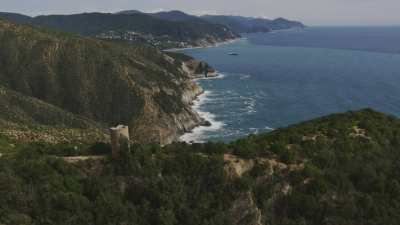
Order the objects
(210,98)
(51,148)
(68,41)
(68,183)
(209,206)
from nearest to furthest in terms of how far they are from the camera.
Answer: (68,183)
(209,206)
(51,148)
(68,41)
(210,98)

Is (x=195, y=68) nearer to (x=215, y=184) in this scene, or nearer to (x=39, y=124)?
(x=39, y=124)

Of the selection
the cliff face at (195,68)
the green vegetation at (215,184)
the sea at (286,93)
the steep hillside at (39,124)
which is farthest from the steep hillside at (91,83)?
the cliff face at (195,68)

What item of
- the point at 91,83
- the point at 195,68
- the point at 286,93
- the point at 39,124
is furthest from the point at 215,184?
the point at 195,68

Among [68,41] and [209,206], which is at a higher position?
[68,41]

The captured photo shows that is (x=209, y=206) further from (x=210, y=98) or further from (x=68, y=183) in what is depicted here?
(x=210, y=98)

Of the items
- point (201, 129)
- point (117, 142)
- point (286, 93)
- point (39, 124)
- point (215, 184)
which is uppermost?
point (117, 142)

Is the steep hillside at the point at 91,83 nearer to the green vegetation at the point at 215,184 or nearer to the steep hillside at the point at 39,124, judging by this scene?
the steep hillside at the point at 39,124

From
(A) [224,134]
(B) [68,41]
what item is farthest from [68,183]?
(B) [68,41]
